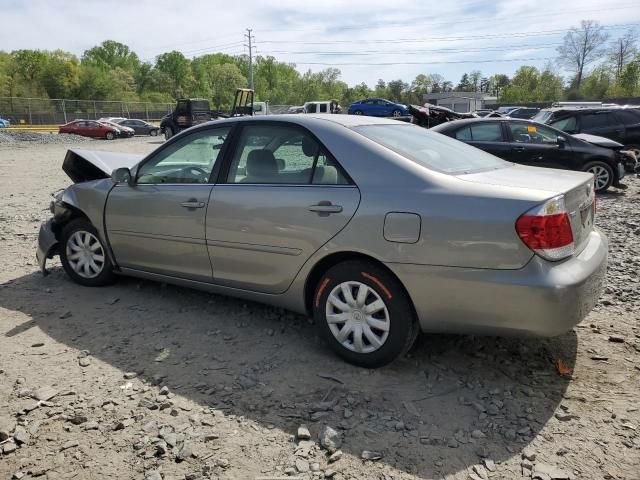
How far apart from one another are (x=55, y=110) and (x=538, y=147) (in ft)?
175

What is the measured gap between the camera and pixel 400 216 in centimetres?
308

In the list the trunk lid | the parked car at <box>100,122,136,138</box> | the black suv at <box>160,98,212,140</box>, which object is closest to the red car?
the parked car at <box>100,122,136,138</box>

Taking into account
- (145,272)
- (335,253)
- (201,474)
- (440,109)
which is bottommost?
(201,474)

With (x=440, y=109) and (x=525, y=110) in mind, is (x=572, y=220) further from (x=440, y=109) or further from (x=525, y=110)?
(x=525, y=110)

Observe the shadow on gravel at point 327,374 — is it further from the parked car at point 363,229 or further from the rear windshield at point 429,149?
the rear windshield at point 429,149

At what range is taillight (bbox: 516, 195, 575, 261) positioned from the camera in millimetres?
2770

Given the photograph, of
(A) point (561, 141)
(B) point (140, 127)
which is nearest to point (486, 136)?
(A) point (561, 141)

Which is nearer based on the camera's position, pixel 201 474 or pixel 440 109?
pixel 201 474

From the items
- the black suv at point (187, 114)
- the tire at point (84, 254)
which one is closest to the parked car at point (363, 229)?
the tire at point (84, 254)

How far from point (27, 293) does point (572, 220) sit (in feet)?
15.4

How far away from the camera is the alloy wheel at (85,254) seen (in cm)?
Answer: 489

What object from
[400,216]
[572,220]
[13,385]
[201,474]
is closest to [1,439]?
[13,385]

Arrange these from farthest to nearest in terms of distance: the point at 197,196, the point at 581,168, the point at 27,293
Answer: the point at 581,168
the point at 27,293
the point at 197,196

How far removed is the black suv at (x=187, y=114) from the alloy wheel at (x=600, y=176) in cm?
2098
